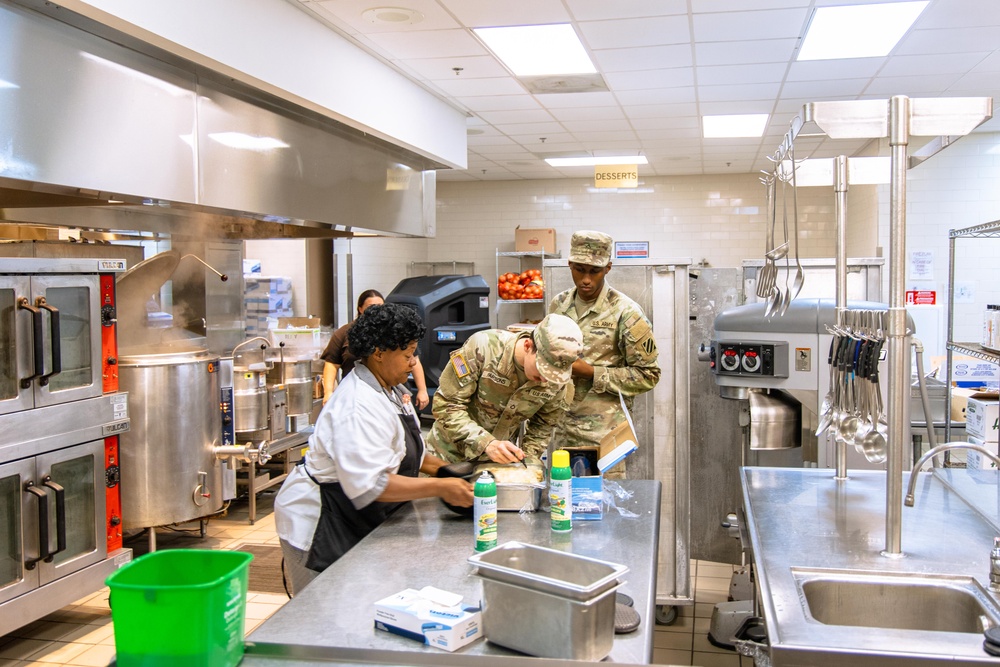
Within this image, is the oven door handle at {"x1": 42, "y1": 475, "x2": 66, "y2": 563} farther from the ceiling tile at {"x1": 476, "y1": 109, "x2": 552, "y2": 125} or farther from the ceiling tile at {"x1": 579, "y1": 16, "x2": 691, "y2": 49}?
the ceiling tile at {"x1": 476, "y1": 109, "x2": 552, "y2": 125}

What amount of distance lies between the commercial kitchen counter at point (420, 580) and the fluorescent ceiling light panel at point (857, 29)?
124 inches

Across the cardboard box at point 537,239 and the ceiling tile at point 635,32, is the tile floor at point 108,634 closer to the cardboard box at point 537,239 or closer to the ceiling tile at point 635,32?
the ceiling tile at point 635,32

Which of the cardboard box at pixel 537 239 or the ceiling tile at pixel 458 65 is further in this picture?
the cardboard box at pixel 537 239

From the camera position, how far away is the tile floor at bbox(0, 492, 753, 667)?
362 cm

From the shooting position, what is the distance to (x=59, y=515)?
3.55m

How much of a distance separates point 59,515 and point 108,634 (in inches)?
28.6

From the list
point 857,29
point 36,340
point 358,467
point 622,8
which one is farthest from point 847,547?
point 857,29

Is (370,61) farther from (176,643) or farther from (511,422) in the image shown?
(176,643)

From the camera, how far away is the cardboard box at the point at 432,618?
163 centimetres

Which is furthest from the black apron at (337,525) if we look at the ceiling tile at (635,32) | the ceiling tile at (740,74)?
the ceiling tile at (740,74)

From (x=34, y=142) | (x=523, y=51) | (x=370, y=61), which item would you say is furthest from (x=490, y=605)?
(x=523, y=51)

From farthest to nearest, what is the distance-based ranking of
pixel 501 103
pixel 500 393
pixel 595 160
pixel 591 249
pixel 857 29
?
1. pixel 595 160
2. pixel 501 103
3. pixel 857 29
4. pixel 591 249
5. pixel 500 393

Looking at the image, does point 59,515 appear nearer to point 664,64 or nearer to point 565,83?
point 565,83

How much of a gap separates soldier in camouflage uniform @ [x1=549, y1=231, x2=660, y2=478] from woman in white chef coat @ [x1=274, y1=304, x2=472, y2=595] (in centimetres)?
142
